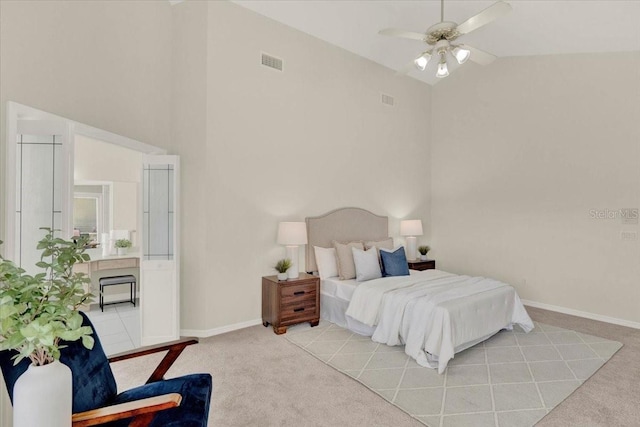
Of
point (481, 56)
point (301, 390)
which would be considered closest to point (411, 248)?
point (481, 56)

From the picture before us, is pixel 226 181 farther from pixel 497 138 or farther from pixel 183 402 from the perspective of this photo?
pixel 497 138

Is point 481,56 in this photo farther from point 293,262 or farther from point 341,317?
point 341,317

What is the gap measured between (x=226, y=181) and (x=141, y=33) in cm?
177

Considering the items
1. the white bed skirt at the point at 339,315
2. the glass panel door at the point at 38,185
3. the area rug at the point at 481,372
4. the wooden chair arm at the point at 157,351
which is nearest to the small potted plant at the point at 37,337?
the wooden chair arm at the point at 157,351

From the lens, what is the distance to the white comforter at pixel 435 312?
10.6 feet

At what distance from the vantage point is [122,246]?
5691mm

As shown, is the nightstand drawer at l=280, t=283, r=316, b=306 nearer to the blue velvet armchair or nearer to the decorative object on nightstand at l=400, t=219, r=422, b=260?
the blue velvet armchair

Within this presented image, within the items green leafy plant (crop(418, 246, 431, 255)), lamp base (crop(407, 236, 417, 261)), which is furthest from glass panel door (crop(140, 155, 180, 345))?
green leafy plant (crop(418, 246, 431, 255))

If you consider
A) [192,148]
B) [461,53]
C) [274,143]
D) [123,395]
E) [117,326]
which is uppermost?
[461,53]

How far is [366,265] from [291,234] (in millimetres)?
1095

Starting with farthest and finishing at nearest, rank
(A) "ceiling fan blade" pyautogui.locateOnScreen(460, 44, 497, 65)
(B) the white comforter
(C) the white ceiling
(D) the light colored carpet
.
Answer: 1. (C) the white ceiling
2. (A) "ceiling fan blade" pyautogui.locateOnScreen(460, 44, 497, 65)
3. (B) the white comforter
4. (D) the light colored carpet

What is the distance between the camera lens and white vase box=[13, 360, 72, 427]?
4.08 feet

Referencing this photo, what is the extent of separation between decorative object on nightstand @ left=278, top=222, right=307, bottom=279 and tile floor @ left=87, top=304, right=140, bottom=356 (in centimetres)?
196

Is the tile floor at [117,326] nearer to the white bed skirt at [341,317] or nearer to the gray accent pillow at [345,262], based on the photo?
the white bed skirt at [341,317]
